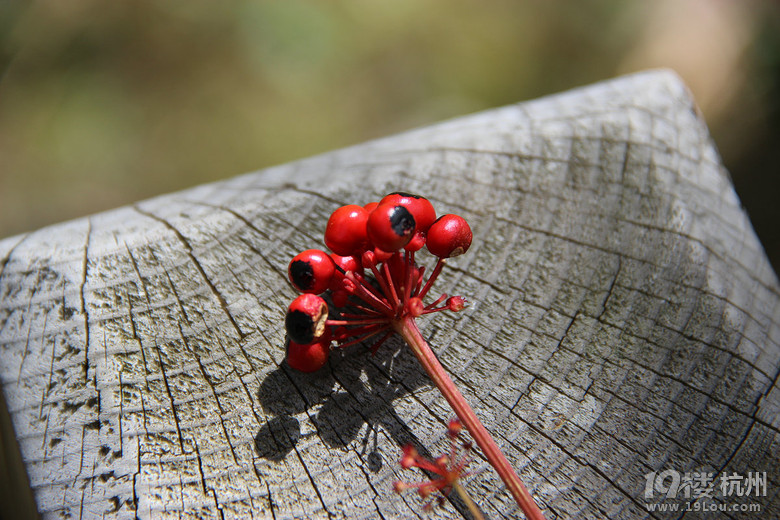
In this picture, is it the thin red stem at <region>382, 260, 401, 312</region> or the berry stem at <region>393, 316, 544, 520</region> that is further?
the thin red stem at <region>382, 260, 401, 312</region>

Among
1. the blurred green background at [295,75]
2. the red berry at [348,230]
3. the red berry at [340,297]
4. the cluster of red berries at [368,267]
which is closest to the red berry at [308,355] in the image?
the cluster of red berries at [368,267]

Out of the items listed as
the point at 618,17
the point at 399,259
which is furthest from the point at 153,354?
the point at 618,17

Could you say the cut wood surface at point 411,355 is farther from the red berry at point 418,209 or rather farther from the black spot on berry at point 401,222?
the black spot on berry at point 401,222

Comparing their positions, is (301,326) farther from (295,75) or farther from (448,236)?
(295,75)

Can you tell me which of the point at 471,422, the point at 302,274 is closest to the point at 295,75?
the point at 302,274

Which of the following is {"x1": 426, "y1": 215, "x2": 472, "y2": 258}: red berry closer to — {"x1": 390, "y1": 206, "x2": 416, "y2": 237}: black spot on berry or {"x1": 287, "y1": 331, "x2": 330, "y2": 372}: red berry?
{"x1": 390, "y1": 206, "x2": 416, "y2": 237}: black spot on berry

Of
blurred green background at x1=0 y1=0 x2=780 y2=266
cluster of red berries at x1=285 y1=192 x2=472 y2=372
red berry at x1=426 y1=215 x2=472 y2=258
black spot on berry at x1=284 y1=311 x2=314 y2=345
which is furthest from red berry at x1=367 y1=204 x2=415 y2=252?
blurred green background at x1=0 y1=0 x2=780 y2=266

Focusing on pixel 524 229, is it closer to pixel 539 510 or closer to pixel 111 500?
pixel 539 510
